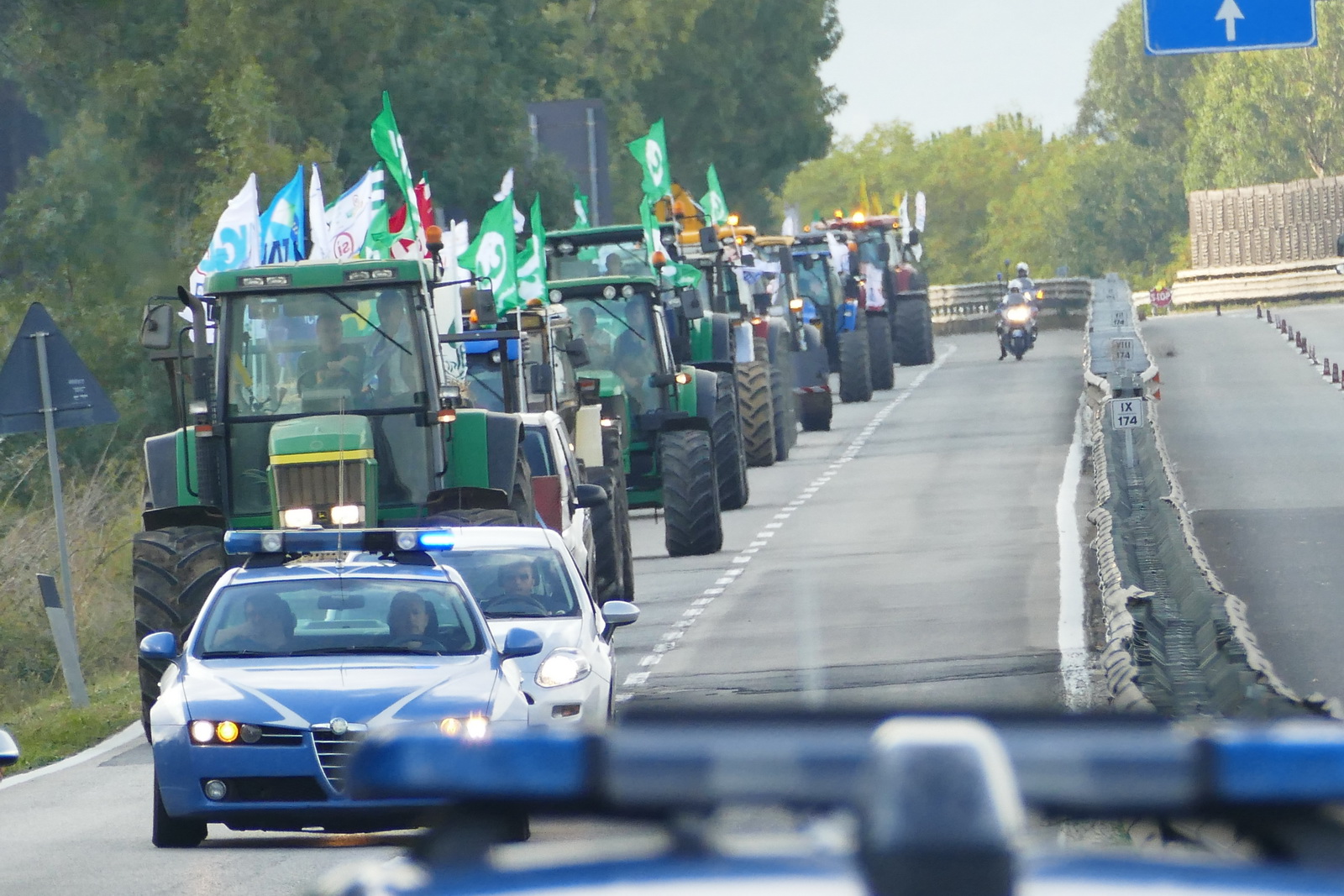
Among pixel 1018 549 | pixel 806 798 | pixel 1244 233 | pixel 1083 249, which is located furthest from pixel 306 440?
pixel 1083 249

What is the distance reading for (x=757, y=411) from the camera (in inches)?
1339

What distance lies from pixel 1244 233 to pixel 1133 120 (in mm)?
53452

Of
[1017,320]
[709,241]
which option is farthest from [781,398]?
[1017,320]

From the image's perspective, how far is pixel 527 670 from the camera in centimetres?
1184

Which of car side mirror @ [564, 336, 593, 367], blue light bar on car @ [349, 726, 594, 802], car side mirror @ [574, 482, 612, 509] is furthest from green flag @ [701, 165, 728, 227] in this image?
blue light bar on car @ [349, 726, 594, 802]

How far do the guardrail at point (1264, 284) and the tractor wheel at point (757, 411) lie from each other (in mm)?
41649

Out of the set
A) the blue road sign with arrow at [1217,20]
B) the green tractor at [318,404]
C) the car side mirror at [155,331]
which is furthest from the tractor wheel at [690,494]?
the car side mirror at [155,331]

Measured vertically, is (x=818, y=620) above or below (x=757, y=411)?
below

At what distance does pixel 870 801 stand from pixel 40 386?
52.7 feet

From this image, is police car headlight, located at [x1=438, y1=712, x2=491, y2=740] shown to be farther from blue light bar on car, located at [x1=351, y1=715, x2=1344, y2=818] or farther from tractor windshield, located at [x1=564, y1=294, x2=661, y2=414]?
tractor windshield, located at [x1=564, y1=294, x2=661, y2=414]

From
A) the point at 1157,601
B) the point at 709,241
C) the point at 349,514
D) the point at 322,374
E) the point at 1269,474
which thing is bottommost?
the point at 1269,474

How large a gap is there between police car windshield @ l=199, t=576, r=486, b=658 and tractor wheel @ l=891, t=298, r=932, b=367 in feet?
145

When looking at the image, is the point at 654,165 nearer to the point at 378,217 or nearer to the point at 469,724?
the point at 378,217

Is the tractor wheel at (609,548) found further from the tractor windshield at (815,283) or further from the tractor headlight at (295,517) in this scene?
the tractor windshield at (815,283)
